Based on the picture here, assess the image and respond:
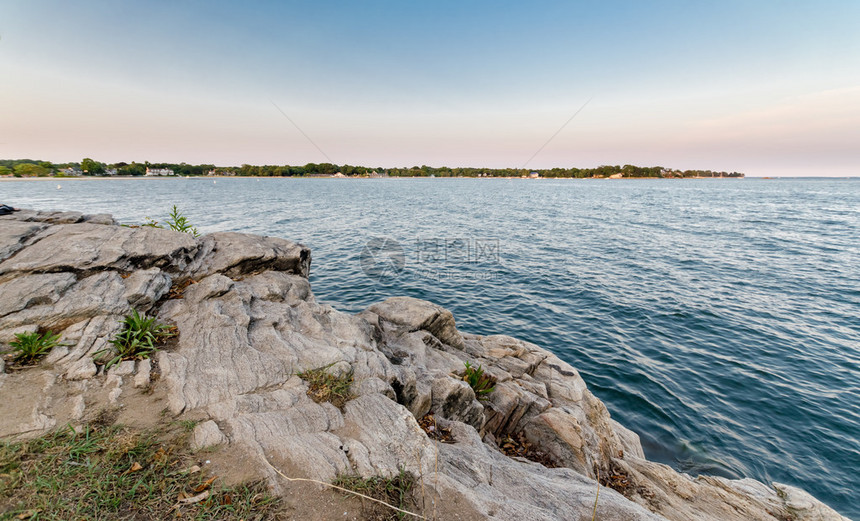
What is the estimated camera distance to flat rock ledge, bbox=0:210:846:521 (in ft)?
15.7

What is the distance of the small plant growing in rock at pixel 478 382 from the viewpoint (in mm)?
9117

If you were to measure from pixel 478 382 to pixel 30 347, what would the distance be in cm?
931

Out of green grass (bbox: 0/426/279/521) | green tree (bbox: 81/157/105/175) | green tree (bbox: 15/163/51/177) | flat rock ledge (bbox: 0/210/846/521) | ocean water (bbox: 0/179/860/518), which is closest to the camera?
green grass (bbox: 0/426/279/521)

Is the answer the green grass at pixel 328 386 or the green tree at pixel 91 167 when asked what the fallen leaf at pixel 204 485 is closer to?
the green grass at pixel 328 386

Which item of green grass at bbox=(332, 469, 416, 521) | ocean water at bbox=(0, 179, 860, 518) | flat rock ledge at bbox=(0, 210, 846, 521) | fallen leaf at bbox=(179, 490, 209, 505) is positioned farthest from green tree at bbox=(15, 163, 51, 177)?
green grass at bbox=(332, 469, 416, 521)

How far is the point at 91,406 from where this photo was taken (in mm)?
4934

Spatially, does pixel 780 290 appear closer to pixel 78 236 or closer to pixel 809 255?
pixel 809 255

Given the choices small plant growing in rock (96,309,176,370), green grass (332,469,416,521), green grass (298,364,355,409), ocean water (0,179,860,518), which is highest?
small plant growing in rock (96,309,176,370)

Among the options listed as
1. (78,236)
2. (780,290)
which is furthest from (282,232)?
(780,290)

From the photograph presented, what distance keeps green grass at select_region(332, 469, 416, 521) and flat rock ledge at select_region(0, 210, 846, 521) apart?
19cm

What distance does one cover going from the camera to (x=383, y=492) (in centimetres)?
424

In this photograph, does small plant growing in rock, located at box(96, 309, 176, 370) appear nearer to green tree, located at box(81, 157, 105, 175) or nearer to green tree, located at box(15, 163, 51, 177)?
green tree, located at box(15, 163, 51, 177)

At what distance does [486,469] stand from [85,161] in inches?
10167

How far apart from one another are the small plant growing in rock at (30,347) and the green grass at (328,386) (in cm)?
435
